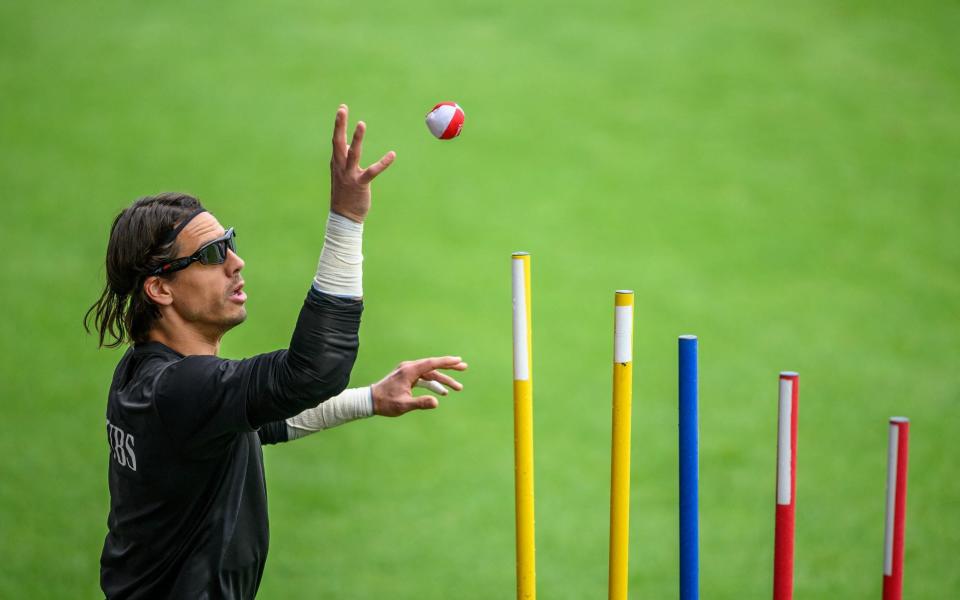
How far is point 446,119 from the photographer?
330 centimetres

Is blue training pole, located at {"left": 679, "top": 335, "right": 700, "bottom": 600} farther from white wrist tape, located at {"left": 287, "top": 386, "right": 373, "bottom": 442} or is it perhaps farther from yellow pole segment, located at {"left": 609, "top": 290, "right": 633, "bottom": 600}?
white wrist tape, located at {"left": 287, "top": 386, "right": 373, "bottom": 442}

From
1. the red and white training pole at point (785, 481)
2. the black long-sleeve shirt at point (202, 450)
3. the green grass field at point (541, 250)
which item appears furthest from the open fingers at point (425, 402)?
the green grass field at point (541, 250)

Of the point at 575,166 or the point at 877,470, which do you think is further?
the point at 575,166

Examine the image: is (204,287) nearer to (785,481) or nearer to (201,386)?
(201,386)

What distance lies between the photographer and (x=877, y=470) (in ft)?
15.5

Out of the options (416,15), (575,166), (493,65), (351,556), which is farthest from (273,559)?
(416,15)

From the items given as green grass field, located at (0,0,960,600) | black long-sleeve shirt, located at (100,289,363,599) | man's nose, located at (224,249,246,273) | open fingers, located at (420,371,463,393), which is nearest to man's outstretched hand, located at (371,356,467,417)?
open fingers, located at (420,371,463,393)

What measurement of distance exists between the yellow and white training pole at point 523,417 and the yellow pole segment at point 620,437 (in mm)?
196

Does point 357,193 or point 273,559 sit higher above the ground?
point 357,193

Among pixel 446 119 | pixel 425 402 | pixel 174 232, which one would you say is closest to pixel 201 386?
pixel 174 232

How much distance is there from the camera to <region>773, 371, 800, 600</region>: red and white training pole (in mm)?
2459

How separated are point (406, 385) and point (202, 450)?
1.80 feet

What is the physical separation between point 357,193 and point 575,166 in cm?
499

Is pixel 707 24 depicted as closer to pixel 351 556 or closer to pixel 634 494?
pixel 634 494
